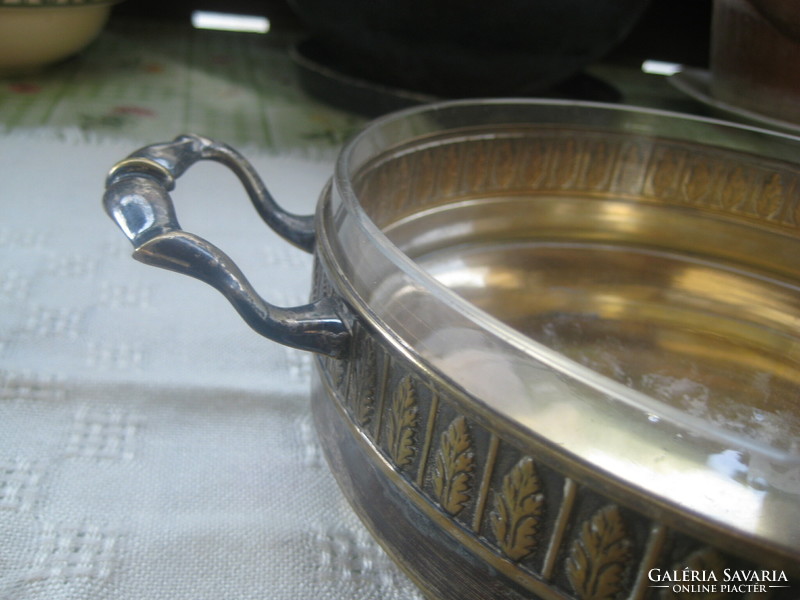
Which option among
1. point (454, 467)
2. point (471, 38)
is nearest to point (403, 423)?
point (454, 467)

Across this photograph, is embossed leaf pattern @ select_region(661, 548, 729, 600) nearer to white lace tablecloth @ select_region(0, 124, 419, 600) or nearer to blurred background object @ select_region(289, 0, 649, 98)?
white lace tablecloth @ select_region(0, 124, 419, 600)

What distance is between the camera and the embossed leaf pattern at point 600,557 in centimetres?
13

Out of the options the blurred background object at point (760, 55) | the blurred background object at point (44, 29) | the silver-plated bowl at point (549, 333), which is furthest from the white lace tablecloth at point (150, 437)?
the blurred background object at point (760, 55)

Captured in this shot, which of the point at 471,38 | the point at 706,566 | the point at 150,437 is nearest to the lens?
the point at 706,566


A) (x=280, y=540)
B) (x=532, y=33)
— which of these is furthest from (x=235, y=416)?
(x=532, y=33)

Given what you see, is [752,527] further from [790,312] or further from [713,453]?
[790,312]

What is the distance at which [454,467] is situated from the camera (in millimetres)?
154

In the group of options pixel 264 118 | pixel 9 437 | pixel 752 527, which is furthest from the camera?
pixel 264 118

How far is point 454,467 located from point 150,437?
0.13 m

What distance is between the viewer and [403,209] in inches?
11.7

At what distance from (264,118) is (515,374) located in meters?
0.44

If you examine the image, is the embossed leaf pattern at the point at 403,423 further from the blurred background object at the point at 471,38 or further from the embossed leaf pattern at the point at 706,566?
the blurred background object at the point at 471,38

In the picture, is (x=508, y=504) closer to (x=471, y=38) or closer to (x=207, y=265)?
(x=207, y=265)

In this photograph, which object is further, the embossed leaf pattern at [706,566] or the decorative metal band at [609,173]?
the decorative metal band at [609,173]
